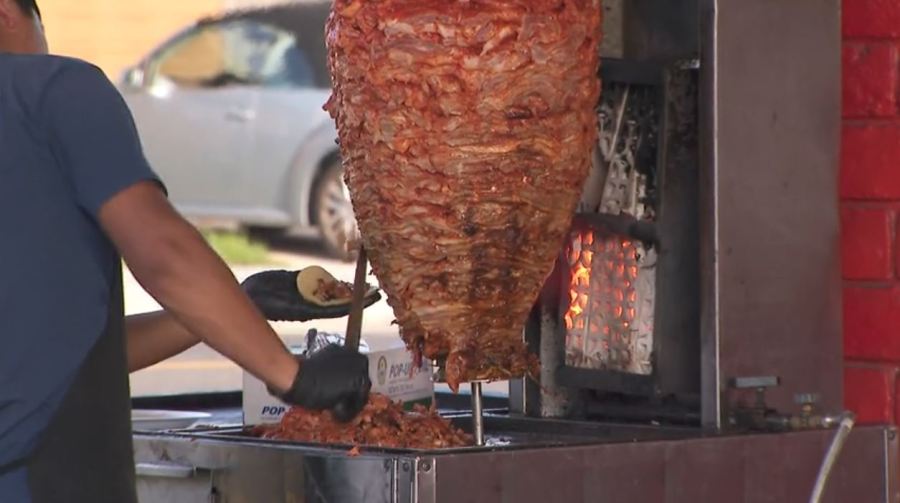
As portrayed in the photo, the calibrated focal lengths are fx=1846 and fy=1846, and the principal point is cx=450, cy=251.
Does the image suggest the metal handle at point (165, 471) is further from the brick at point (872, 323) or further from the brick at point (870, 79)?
the brick at point (870, 79)

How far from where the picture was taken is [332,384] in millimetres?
2457

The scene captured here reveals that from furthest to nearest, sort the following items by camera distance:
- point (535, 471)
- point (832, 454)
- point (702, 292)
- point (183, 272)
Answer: point (702, 292), point (832, 454), point (535, 471), point (183, 272)

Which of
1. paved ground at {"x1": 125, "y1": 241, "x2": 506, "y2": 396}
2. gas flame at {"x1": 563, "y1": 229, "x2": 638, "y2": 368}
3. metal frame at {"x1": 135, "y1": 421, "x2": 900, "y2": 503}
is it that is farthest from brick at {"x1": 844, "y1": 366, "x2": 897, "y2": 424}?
paved ground at {"x1": 125, "y1": 241, "x2": 506, "y2": 396}

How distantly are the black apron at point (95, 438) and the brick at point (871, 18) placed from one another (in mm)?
1369

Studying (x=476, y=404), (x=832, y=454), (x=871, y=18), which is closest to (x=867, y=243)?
(x=871, y=18)

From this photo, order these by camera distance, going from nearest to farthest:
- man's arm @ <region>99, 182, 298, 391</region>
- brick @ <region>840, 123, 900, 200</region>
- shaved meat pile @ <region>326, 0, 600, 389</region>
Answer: man's arm @ <region>99, 182, 298, 391</region> < shaved meat pile @ <region>326, 0, 600, 389</region> < brick @ <region>840, 123, 900, 200</region>

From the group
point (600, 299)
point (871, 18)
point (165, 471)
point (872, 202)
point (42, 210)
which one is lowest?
point (165, 471)

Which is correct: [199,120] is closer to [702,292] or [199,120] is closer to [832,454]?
[702,292]

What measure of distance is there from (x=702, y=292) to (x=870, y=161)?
1.51 ft

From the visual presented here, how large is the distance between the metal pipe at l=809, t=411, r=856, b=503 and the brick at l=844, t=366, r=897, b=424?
0.33m

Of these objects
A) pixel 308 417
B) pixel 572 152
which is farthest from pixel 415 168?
pixel 308 417

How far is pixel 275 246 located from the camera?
12.3 meters

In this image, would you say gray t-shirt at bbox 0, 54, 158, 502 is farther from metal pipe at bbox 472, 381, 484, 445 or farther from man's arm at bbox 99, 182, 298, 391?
metal pipe at bbox 472, 381, 484, 445

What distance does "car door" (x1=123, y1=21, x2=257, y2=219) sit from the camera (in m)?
11.7
